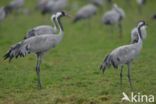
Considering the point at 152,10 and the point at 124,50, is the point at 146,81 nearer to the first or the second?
the point at 124,50

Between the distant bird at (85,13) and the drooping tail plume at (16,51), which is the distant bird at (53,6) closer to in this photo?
the distant bird at (85,13)

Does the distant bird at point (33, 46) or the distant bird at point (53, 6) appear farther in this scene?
the distant bird at point (53, 6)

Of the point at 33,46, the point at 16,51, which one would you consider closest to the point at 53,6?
the point at 33,46

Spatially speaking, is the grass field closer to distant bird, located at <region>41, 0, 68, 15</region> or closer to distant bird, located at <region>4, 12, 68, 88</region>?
distant bird, located at <region>4, 12, 68, 88</region>

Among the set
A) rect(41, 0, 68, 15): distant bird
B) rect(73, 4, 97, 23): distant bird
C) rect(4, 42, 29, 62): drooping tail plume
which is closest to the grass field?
rect(73, 4, 97, 23): distant bird

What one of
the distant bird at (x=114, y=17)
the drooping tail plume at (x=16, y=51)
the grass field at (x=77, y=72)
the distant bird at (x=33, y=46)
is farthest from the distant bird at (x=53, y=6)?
the drooping tail plume at (x=16, y=51)

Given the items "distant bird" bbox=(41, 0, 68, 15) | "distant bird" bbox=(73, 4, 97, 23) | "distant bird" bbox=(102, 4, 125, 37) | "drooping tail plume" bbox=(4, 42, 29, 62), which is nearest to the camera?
"drooping tail plume" bbox=(4, 42, 29, 62)

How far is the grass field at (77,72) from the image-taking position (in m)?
10.6

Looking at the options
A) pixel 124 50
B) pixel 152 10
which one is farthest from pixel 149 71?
pixel 152 10

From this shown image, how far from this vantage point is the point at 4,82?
39.3 ft

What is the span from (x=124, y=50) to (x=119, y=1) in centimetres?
1602

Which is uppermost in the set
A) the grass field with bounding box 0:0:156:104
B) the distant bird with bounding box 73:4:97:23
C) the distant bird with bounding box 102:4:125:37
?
the distant bird with bounding box 73:4:97:23

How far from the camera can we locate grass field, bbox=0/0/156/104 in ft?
34.9

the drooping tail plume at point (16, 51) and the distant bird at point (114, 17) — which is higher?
the distant bird at point (114, 17)
